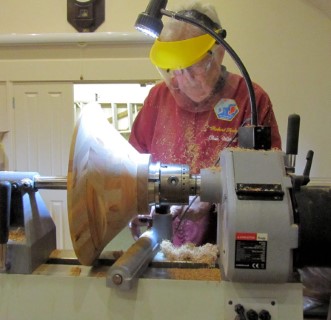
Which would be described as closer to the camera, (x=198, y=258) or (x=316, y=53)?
(x=198, y=258)

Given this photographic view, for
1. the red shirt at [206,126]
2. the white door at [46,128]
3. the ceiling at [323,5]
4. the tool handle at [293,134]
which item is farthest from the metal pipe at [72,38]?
the tool handle at [293,134]

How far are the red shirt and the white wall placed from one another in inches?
52.6

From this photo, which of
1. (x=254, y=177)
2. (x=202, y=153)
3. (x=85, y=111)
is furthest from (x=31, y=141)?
(x=254, y=177)

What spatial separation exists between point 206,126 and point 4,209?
877 mm

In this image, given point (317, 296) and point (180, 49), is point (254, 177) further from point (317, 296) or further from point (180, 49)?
point (317, 296)

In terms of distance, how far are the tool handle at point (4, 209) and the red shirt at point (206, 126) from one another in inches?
27.5

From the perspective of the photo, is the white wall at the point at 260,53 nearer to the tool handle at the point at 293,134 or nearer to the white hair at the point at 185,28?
the white hair at the point at 185,28

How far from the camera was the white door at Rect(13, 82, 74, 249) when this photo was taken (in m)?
2.82

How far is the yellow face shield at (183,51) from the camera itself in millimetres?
1201

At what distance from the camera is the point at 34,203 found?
0.83 m

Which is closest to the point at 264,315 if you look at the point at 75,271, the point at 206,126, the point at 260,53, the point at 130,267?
the point at 130,267

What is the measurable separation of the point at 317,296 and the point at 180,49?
5.01 feet

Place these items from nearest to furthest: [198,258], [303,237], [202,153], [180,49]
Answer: [303,237], [198,258], [180,49], [202,153]

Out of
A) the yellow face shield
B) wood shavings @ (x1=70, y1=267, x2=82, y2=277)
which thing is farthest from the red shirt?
wood shavings @ (x1=70, y1=267, x2=82, y2=277)
